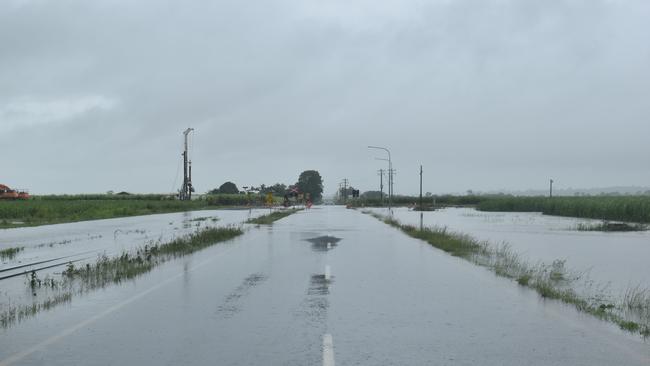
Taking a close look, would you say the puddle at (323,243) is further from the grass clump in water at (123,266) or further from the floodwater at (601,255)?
the floodwater at (601,255)

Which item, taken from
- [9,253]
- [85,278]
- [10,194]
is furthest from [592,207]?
[10,194]

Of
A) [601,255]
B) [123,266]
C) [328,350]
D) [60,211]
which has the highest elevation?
[60,211]

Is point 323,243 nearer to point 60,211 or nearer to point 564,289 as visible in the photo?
point 564,289

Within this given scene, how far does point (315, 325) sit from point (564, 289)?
6608 millimetres

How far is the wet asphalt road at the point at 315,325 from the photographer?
684 cm

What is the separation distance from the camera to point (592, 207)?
56625 mm

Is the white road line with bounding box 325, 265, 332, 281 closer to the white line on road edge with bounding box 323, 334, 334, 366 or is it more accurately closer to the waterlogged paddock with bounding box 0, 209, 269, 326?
the waterlogged paddock with bounding box 0, 209, 269, 326

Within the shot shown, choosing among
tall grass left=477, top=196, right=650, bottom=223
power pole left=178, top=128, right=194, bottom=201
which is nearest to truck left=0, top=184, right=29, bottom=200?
power pole left=178, top=128, right=194, bottom=201

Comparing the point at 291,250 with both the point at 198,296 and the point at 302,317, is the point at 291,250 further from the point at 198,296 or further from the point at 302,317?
the point at 302,317

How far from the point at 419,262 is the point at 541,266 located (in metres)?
3.56

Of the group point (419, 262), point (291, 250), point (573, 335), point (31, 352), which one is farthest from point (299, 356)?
point (291, 250)

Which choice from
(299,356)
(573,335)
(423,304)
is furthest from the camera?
(423,304)

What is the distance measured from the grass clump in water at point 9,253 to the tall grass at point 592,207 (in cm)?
4460

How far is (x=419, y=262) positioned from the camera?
1691 cm
